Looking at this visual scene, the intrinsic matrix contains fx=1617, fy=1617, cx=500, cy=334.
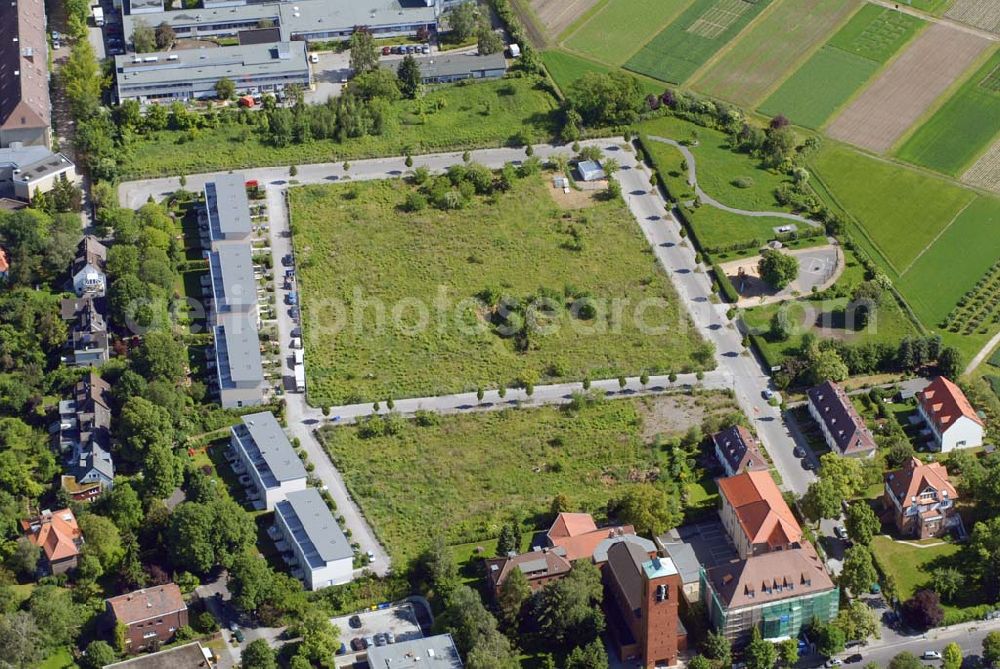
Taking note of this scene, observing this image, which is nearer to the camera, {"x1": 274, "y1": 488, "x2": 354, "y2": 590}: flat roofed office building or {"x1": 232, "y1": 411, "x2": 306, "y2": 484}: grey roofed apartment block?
{"x1": 274, "y1": 488, "x2": 354, "y2": 590}: flat roofed office building

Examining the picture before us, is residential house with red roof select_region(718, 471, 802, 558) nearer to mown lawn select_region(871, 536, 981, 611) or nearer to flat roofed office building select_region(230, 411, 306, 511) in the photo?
mown lawn select_region(871, 536, 981, 611)

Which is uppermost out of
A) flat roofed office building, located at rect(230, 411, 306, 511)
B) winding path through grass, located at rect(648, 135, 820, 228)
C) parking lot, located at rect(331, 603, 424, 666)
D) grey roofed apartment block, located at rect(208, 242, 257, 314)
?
winding path through grass, located at rect(648, 135, 820, 228)

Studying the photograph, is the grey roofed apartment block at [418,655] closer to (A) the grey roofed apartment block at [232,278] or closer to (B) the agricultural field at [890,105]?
(A) the grey roofed apartment block at [232,278]

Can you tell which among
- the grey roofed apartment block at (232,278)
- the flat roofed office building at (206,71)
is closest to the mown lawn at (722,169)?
the flat roofed office building at (206,71)

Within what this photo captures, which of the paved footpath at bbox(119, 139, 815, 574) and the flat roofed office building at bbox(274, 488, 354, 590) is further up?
the paved footpath at bbox(119, 139, 815, 574)

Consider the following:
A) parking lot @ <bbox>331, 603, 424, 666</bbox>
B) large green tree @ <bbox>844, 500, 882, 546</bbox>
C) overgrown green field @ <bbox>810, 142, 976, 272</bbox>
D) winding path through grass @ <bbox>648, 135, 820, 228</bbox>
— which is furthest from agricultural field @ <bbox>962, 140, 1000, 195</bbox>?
parking lot @ <bbox>331, 603, 424, 666</bbox>

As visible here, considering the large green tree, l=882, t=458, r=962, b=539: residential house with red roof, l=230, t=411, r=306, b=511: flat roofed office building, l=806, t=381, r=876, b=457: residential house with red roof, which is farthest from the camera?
l=806, t=381, r=876, b=457: residential house with red roof
